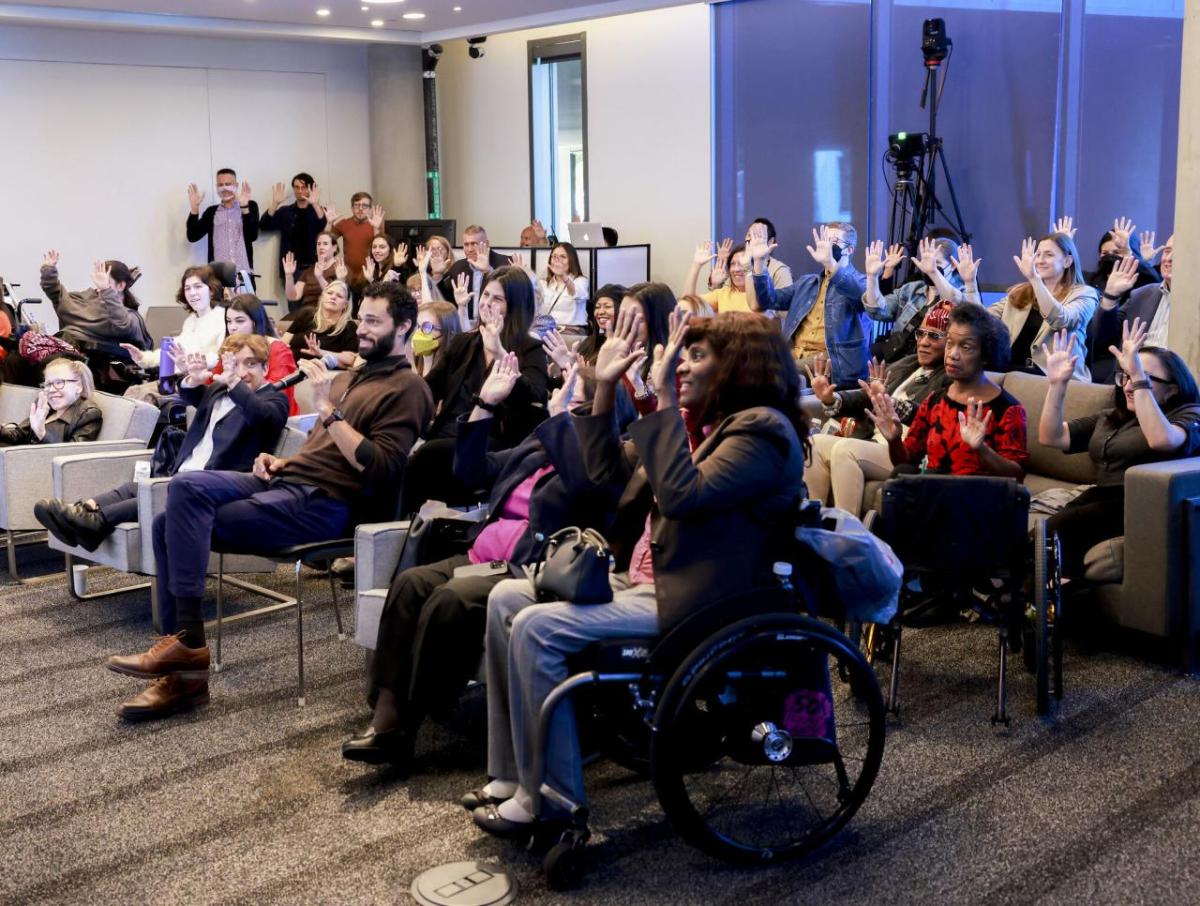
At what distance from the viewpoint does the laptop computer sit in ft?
36.5

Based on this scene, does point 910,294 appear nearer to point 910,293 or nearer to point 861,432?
point 910,293

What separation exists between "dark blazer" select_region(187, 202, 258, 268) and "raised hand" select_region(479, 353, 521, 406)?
363 inches

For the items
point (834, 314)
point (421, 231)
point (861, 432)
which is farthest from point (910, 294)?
point (421, 231)

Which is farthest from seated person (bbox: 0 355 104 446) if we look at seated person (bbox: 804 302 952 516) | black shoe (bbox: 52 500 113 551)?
seated person (bbox: 804 302 952 516)

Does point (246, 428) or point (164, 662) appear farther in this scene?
point (246, 428)

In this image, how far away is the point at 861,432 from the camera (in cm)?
546

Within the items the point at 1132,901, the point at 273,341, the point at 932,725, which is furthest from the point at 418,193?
the point at 1132,901

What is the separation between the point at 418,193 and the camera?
1350cm

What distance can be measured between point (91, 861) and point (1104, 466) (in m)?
3.24

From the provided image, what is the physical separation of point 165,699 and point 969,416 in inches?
103

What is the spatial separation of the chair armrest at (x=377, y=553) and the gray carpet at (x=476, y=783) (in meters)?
0.43

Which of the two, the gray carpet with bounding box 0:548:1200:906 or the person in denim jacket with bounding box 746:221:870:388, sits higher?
the person in denim jacket with bounding box 746:221:870:388

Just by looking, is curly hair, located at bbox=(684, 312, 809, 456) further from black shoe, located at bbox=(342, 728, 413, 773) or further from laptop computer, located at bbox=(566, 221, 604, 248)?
laptop computer, located at bbox=(566, 221, 604, 248)

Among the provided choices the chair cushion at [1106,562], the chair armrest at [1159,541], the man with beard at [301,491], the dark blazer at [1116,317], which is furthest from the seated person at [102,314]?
the chair armrest at [1159,541]
